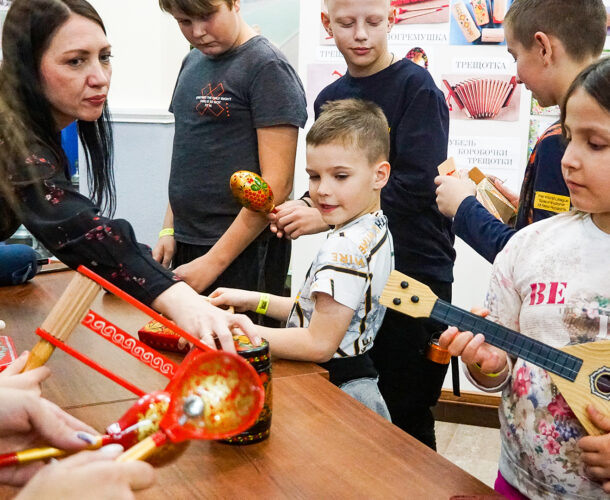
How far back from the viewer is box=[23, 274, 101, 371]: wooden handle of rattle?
2.70ft

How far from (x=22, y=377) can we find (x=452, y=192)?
3.39 ft

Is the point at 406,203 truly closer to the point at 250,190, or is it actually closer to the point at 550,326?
the point at 250,190

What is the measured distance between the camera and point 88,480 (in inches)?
21.9

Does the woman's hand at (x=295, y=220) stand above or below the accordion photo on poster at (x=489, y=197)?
below

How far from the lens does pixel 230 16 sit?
185cm

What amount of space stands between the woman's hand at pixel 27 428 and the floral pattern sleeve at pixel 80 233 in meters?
0.42

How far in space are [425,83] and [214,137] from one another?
61 centimetres

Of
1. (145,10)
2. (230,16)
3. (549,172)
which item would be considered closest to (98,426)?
(549,172)

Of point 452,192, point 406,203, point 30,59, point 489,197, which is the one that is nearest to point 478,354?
point 452,192

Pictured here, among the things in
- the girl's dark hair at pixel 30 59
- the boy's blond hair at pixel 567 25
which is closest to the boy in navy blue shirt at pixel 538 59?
the boy's blond hair at pixel 567 25

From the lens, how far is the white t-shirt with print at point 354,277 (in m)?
1.33

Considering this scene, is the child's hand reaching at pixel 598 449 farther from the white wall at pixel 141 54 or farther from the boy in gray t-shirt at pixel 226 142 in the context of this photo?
the white wall at pixel 141 54

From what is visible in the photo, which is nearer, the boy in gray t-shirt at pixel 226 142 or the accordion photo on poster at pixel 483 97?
the boy in gray t-shirt at pixel 226 142

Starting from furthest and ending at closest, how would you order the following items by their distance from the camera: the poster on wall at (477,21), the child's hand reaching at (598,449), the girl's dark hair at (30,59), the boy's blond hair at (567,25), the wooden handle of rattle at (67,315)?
the poster on wall at (477,21)
the boy's blond hair at (567,25)
the girl's dark hair at (30,59)
the child's hand reaching at (598,449)
the wooden handle of rattle at (67,315)
